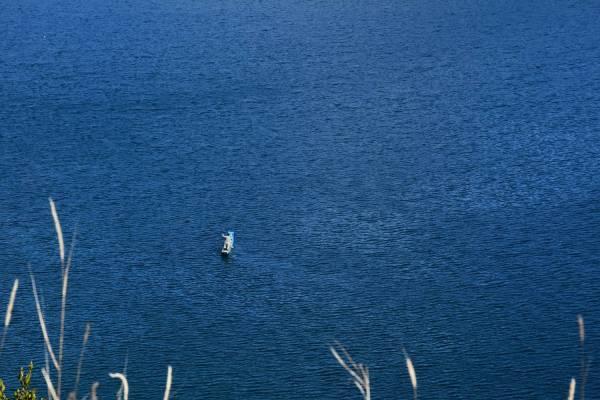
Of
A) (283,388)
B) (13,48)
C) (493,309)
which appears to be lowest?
(283,388)

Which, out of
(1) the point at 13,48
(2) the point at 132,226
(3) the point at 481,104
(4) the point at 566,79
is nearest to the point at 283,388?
(2) the point at 132,226

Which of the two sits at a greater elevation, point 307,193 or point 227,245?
point 307,193

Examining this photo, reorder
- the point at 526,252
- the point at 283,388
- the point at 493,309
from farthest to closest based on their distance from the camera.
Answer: the point at 526,252, the point at 493,309, the point at 283,388

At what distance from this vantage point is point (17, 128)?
51500mm

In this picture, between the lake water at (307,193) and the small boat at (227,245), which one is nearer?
the lake water at (307,193)

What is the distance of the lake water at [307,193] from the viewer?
3475 cm

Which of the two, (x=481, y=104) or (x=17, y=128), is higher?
(x=481, y=104)

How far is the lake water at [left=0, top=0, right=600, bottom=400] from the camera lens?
34.8 metres

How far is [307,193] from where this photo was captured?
44969mm

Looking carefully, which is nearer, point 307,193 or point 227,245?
point 227,245

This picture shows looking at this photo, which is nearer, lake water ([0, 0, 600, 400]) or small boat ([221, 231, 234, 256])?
lake water ([0, 0, 600, 400])

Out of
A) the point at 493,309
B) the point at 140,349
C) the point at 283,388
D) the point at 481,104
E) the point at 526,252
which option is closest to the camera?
the point at 283,388

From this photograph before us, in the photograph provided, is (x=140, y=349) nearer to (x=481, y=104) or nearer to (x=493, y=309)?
(x=493, y=309)

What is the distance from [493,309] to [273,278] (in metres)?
9.22
